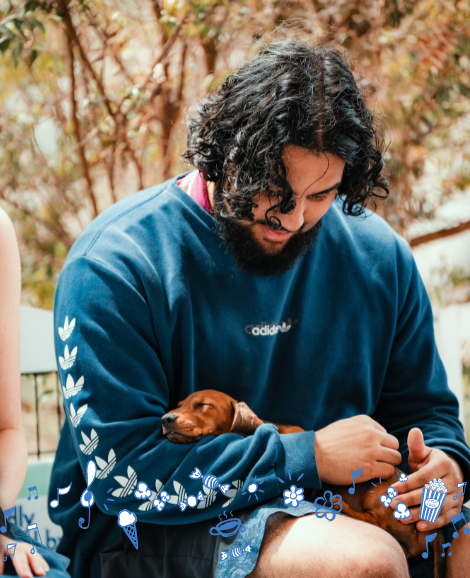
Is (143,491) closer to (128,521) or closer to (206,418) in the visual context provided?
(128,521)

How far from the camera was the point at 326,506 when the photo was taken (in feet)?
3.87

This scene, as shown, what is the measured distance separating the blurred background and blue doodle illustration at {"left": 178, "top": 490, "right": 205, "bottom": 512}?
0.80 metres

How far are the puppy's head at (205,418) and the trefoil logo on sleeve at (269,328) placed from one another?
0.68 feet

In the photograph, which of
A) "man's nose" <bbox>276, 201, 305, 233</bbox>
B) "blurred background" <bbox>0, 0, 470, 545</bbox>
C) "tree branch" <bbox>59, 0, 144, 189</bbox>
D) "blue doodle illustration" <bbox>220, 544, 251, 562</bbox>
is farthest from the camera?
"blurred background" <bbox>0, 0, 470, 545</bbox>

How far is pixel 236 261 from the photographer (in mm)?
1391

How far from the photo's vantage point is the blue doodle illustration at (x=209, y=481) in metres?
1.15

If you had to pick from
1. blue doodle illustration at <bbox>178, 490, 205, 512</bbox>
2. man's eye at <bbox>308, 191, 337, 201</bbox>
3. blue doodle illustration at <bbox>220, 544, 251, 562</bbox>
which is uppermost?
man's eye at <bbox>308, 191, 337, 201</bbox>

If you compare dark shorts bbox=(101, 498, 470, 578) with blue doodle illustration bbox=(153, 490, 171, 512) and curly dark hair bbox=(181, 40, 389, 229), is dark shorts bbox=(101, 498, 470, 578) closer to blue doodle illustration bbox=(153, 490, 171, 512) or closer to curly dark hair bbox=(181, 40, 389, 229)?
blue doodle illustration bbox=(153, 490, 171, 512)

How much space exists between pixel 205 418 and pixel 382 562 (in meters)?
0.44

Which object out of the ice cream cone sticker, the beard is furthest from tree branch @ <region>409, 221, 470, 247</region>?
the ice cream cone sticker

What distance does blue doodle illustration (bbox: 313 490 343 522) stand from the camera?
113 centimetres

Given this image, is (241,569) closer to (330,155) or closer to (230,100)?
(330,155)

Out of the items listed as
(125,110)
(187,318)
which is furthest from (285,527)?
(125,110)

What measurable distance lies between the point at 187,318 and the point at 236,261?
0.19m
